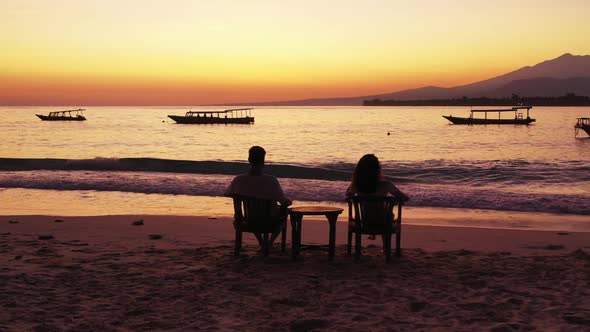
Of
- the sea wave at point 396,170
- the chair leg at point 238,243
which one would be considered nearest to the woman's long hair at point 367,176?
the chair leg at point 238,243

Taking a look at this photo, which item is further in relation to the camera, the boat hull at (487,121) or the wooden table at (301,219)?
the boat hull at (487,121)

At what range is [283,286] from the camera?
577 cm

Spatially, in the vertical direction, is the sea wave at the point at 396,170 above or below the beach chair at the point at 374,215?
below

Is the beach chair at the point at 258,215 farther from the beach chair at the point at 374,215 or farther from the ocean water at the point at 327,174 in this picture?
the ocean water at the point at 327,174

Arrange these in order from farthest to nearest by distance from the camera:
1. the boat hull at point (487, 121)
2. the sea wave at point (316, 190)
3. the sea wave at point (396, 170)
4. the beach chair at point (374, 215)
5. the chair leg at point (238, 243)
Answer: the boat hull at point (487, 121), the sea wave at point (396, 170), the sea wave at point (316, 190), the chair leg at point (238, 243), the beach chair at point (374, 215)

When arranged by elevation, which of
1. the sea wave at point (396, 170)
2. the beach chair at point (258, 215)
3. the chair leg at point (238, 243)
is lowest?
the sea wave at point (396, 170)

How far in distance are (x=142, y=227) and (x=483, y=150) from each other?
3573 centimetres

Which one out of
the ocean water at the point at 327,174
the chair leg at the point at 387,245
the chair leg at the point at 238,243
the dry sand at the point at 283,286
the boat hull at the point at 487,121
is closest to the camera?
the dry sand at the point at 283,286

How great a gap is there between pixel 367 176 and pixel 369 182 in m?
0.07

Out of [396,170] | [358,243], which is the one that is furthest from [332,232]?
[396,170]

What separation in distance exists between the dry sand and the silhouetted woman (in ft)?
2.79

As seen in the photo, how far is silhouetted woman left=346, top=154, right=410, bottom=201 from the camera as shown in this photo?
21.9 ft

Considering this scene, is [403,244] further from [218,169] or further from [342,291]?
[218,169]

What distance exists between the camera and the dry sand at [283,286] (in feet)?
15.4
